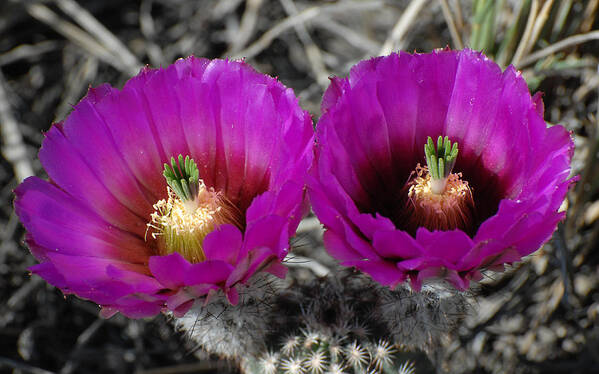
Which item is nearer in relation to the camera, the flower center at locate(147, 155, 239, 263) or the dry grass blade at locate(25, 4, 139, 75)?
the flower center at locate(147, 155, 239, 263)

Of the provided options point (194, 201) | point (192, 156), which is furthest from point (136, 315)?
point (192, 156)

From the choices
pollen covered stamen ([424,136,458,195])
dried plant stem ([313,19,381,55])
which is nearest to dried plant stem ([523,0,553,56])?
dried plant stem ([313,19,381,55])

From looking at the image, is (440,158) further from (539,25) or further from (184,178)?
(539,25)

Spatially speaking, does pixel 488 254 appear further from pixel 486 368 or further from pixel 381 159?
pixel 486 368

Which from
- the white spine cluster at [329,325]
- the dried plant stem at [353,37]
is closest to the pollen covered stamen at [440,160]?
the white spine cluster at [329,325]

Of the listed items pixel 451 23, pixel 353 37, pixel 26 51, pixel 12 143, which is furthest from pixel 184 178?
pixel 26 51

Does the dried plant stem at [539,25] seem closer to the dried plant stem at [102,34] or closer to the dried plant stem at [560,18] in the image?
the dried plant stem at [560,18]

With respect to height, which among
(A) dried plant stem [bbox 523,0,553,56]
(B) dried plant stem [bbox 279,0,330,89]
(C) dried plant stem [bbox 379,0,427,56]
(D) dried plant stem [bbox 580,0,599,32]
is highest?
(B) dried plant stem [bbox 279,0,330,89]

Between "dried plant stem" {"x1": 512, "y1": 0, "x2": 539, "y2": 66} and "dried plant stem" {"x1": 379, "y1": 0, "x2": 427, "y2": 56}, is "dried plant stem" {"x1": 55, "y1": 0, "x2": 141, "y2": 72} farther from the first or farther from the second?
"dried plant stem" {"x1": 512, "y1": 0, "x2": 539, "y2": 66}
